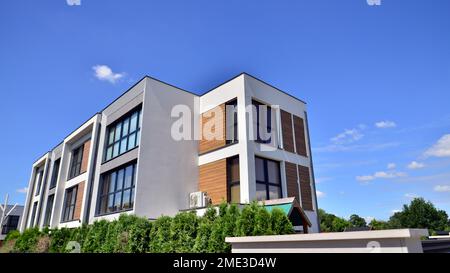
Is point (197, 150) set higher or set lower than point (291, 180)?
higher

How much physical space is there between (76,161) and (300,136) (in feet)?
52.6

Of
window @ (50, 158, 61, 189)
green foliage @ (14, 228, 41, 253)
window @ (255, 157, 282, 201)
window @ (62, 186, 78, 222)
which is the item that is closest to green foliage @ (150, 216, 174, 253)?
window @ (255, 157, 282, 201)

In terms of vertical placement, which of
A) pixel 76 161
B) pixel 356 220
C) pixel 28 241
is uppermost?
pixel 76 161

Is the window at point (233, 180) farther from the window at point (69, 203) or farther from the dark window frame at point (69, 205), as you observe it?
the window at point (69, 203)

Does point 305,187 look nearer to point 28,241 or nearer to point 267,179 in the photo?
point 267,179

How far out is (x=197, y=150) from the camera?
42.6ft

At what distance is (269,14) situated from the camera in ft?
27.6

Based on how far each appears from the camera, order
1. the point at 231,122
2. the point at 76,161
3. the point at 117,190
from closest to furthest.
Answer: the point at 231,122 < the point at 117,190 < the point at 76,161

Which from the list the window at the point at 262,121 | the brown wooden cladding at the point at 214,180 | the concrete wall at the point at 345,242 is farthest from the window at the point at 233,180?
the concrete wall at the point at 345,242

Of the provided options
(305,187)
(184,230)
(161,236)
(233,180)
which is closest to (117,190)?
(161,236)

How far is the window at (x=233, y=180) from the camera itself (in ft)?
34.9

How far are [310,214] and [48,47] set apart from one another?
1285 cm
